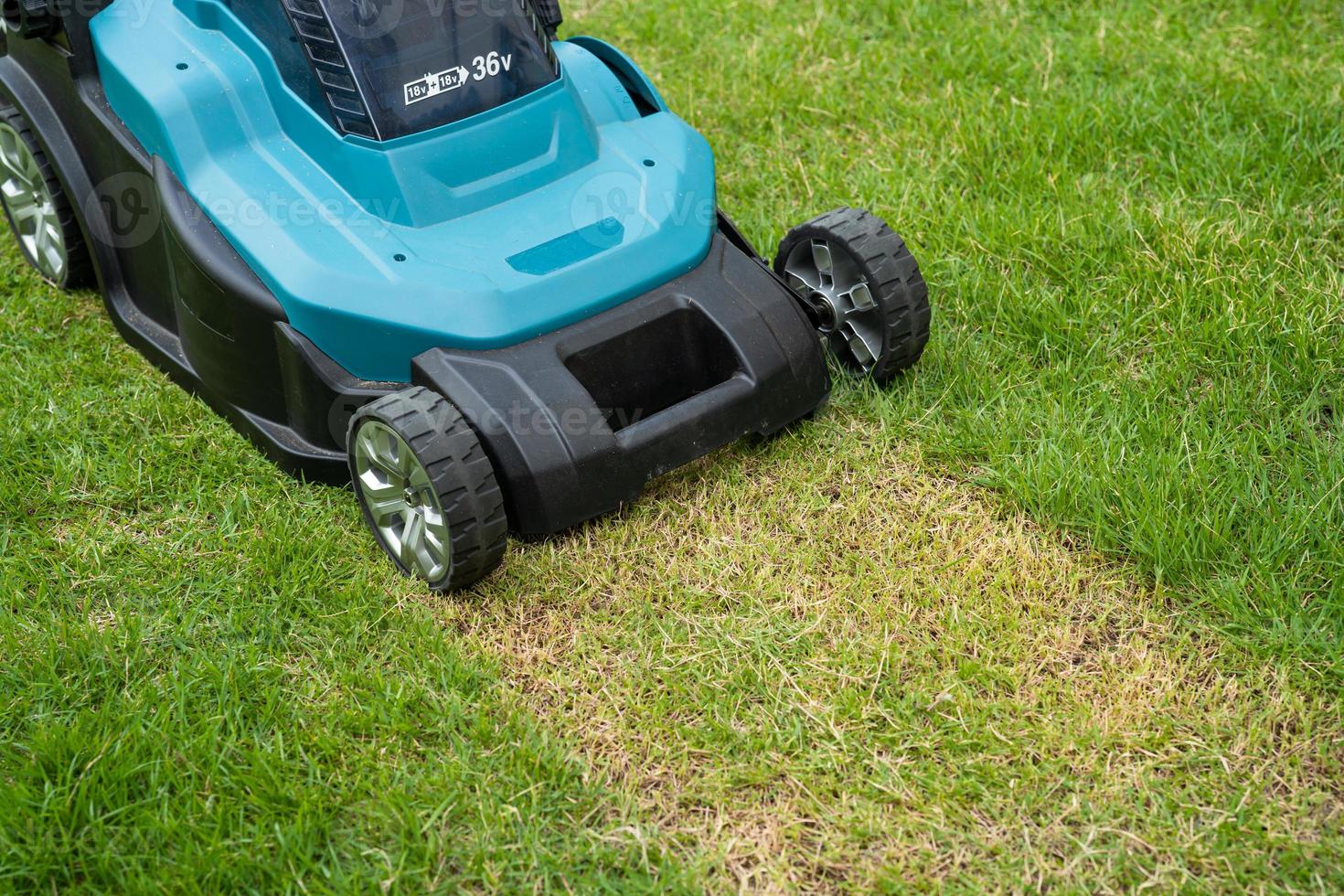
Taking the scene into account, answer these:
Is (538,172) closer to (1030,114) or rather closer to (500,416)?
(500,416)

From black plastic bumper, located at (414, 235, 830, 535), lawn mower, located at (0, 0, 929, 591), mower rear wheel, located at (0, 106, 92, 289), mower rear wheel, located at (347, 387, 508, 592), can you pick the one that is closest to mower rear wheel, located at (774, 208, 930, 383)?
lawn mower, located at (0, 0, 929, 591)

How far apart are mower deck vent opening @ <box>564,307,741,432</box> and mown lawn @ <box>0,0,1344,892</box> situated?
21cm

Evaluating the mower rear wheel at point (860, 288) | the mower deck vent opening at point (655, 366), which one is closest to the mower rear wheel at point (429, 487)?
the mower deck vent opening at point (655, 366)

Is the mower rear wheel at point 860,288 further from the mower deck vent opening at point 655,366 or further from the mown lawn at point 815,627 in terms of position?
the mower deck vent opening at point 655,366

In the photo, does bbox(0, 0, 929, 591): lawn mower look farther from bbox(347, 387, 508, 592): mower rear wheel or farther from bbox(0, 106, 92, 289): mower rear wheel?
bbox(0, 106, 92, 289): mower rear wheel

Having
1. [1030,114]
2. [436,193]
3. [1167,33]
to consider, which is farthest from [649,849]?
[1167,33]

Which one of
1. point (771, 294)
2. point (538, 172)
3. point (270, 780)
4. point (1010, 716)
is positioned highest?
point (538, 172)

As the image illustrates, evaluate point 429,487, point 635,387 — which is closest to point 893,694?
point 635,387

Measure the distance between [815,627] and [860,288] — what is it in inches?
30.5

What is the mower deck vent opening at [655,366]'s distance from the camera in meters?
2.63

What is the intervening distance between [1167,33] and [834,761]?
9.60 ft

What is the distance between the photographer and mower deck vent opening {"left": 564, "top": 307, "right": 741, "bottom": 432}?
2.63 metres

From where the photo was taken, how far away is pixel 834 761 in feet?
7.39

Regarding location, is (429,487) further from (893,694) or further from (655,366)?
(893,694)
